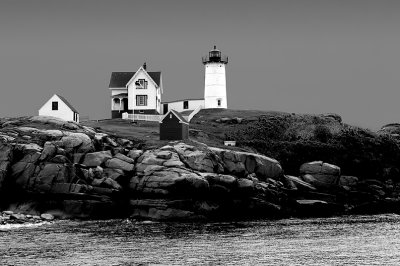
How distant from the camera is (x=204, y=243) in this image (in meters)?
67.6

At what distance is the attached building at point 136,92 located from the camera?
128 metres

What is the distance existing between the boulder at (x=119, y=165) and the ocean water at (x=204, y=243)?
8.76 m

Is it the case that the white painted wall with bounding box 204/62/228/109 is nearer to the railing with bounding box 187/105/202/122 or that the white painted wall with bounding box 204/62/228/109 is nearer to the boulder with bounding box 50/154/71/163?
the railing with bounding box 187/105/202/122

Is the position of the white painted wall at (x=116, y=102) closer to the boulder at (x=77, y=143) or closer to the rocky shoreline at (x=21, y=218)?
the boulder at (x=77, y=143)

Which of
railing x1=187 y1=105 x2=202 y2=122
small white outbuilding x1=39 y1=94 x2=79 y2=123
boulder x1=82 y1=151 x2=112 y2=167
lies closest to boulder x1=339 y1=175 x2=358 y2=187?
boulder x1=82 y1=151 x2=112 y2=167

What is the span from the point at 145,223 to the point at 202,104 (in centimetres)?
5946

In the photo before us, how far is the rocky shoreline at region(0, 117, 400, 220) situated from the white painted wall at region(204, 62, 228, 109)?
42256 millimetres

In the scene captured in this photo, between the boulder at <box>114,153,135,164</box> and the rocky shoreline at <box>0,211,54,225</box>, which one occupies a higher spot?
the boulder at <box>114,153,135,164</box>

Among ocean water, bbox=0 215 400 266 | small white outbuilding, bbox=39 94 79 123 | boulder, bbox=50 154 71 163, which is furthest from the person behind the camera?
small white outbuilding, bbox=39 94 79 123

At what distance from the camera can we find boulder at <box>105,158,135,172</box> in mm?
89375

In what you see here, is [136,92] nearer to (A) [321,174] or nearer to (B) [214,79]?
(B) [214,79]

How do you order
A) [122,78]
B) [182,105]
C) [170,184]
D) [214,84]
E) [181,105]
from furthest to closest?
[214,84] → [182,105] → [181,105] → [122,78] → [170,184]

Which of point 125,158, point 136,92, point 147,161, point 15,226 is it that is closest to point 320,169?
point 147,161

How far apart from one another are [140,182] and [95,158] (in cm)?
624
